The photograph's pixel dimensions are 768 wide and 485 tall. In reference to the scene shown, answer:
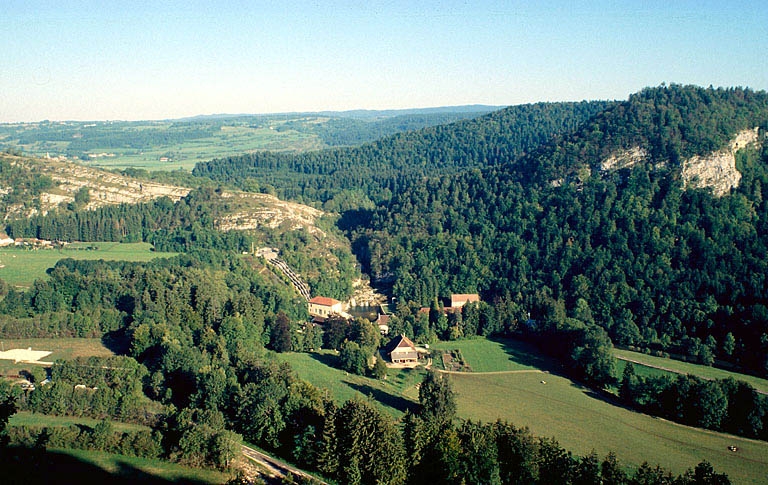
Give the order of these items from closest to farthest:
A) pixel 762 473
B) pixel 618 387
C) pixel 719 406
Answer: pixel 762 473, pixel 719 406, pixel 618 387

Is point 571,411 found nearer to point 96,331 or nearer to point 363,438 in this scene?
point 363,438

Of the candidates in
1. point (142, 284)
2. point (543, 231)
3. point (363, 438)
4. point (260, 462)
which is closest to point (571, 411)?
point (363, 438)

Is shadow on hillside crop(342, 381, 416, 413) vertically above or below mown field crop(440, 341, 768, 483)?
above

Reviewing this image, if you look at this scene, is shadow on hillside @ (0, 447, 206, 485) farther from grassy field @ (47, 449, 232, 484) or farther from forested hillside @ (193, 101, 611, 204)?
forested hillside @ (193, 101, 611, 204)

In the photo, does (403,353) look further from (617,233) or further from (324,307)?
(617,233)

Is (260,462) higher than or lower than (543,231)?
lower

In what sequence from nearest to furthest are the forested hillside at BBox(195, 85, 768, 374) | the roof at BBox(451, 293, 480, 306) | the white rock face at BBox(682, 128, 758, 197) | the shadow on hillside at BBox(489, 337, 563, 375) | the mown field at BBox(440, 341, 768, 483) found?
the mown field at BBox(440, 341, 768, 483)
the shadow on hillside at BBox(489, 337, 563, 375)
the forested hillside at BBox(195, 85, 768, 374)
the roof at BBox(451, 293, 480, 306)
the white rock face at BBox(682, 128, 758, 197)

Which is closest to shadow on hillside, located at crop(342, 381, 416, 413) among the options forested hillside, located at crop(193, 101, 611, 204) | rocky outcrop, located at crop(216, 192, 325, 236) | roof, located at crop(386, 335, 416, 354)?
roof, located at crop(386, 335, 416, 354)
